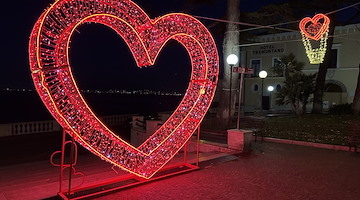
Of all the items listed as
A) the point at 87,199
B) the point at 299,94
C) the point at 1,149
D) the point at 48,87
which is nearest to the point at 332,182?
the point at 87,199

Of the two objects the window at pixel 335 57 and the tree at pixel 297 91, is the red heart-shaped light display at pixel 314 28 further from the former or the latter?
the window at pixel 335 57

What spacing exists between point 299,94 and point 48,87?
15.9 metres

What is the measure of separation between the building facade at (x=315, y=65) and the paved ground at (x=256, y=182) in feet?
50.2

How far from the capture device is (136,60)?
5906mm

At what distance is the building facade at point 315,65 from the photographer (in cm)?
2664

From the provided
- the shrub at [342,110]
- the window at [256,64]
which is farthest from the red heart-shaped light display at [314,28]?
the window at [256,64]

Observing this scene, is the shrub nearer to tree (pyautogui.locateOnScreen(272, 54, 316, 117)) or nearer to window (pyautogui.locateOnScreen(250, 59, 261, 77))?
tree (pyautogui.locateOnScreen(272, 54, 316, 117))

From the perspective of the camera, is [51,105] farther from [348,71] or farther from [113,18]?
[348,71]

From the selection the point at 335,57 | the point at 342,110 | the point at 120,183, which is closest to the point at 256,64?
the point at 335,57

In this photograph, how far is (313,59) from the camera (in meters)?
11.3

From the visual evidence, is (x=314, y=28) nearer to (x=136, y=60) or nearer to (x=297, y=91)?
(x=136, y=60)

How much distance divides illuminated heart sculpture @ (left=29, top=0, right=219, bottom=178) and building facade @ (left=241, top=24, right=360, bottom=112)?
17.1 m

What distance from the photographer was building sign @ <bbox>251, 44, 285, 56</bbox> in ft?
102

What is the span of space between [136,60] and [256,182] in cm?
361
